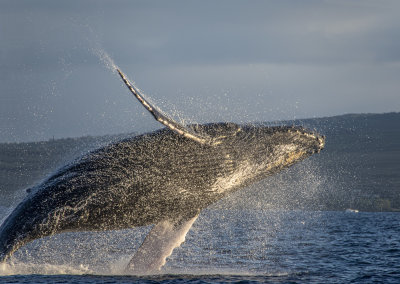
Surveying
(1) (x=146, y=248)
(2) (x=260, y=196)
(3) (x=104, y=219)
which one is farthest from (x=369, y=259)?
(2) (x=260, y=196)

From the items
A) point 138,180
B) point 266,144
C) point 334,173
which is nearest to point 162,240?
point 138,180

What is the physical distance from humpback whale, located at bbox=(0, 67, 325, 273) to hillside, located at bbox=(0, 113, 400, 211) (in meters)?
142

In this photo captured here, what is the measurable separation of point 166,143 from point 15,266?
6478 mm

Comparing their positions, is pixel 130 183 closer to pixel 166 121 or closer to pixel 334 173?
pixel 166 121

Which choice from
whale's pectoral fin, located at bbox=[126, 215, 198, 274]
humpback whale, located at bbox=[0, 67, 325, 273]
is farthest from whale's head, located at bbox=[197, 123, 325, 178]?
whale's pectoral fin, located at bbox=[126, 215, 198, 274]

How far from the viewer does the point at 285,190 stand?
608 ft

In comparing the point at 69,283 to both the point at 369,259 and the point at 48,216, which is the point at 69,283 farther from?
the point at 369,259

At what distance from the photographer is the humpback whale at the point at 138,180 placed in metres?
9.49

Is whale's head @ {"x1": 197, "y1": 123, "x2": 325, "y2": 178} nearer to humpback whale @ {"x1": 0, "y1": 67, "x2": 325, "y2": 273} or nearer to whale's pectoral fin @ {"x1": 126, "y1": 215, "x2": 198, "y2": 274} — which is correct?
humpback whale @ {"x1": 0, "y1": 67, "x2": 325, "y2": 273}

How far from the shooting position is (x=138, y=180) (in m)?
9.61

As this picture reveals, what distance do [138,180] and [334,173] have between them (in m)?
176

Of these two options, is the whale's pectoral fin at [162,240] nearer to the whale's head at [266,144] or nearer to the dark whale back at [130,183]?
the dark whale back at [130,183]

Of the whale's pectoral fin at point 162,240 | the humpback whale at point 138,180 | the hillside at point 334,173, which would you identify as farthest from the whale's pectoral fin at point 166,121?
the hillside at point 334,173

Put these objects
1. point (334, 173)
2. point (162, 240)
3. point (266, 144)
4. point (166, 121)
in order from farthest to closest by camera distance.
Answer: point (334, 173) < point (162, 240) < point (266, 144) < point (166, 121)
